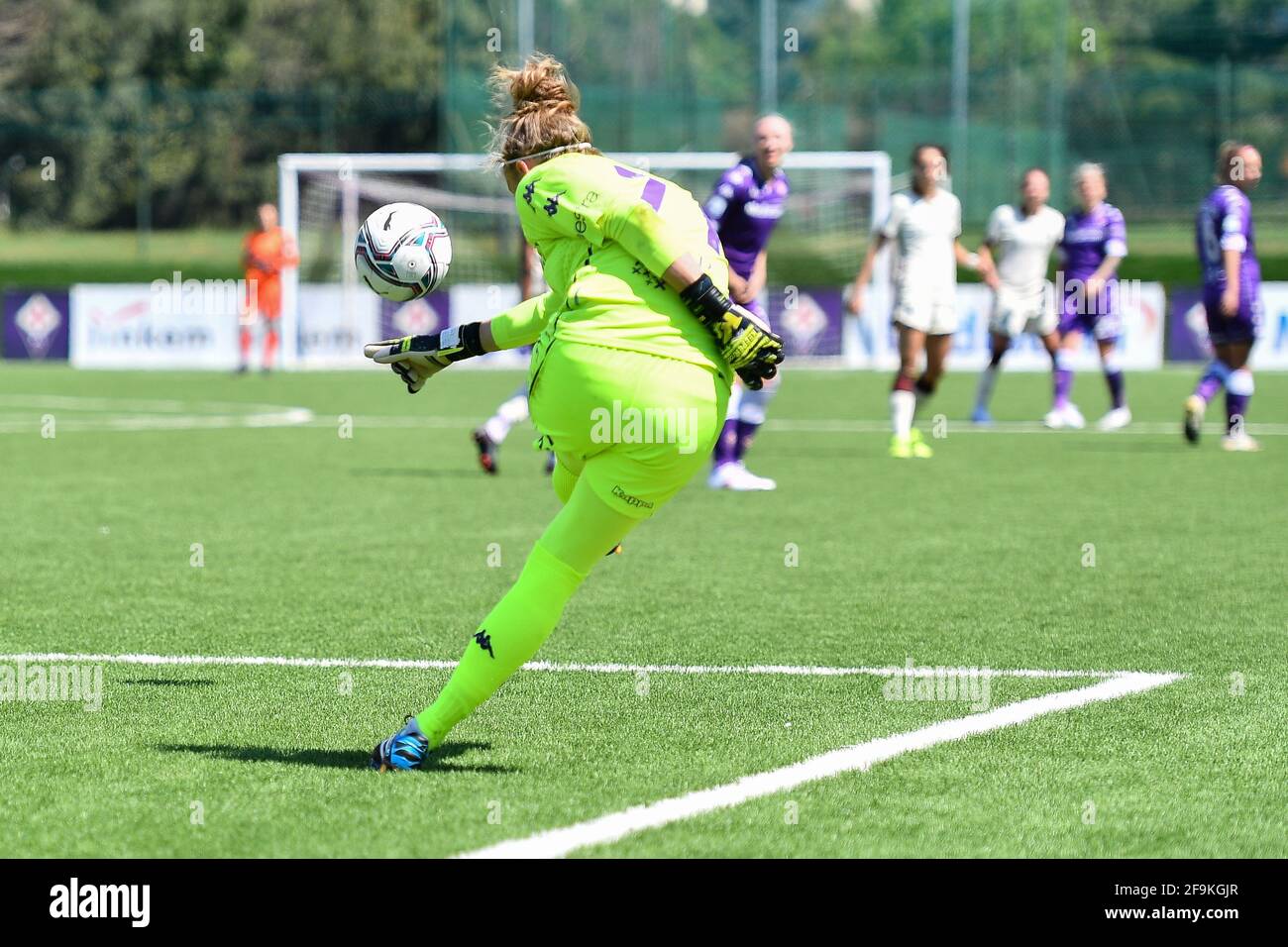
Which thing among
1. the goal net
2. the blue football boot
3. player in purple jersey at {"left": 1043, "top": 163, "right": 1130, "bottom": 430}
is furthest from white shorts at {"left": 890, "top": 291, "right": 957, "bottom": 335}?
the goal net

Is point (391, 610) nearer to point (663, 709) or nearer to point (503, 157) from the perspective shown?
point (663, 709)

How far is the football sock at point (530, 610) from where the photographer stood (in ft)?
15.7

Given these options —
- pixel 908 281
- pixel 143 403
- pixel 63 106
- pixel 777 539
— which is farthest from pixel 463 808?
pixel 63 106

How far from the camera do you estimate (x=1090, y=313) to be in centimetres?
1783

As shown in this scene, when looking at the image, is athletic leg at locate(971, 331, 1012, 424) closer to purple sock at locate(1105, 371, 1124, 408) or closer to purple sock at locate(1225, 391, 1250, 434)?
purple sock at locate(1105, 371, 1124, 408)

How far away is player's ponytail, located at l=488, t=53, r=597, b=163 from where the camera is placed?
494 cm

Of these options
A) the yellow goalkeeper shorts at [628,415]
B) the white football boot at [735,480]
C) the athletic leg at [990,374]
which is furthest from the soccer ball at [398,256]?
the athletic leg at [990,374]

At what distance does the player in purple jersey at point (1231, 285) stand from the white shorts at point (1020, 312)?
3.32 m

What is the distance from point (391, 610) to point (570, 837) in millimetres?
3501

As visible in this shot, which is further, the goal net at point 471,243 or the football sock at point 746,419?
the goal net at point 471,243

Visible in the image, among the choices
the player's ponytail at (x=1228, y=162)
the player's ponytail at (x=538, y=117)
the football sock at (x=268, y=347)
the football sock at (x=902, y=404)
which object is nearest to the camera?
the player's ponytail at (x=538, y=117)

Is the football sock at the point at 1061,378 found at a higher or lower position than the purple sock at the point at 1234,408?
higher

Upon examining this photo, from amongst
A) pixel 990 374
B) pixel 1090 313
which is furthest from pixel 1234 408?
pixel 990 374

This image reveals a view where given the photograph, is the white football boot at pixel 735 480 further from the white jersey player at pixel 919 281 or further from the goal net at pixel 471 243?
the goal net at pixel 471 243
